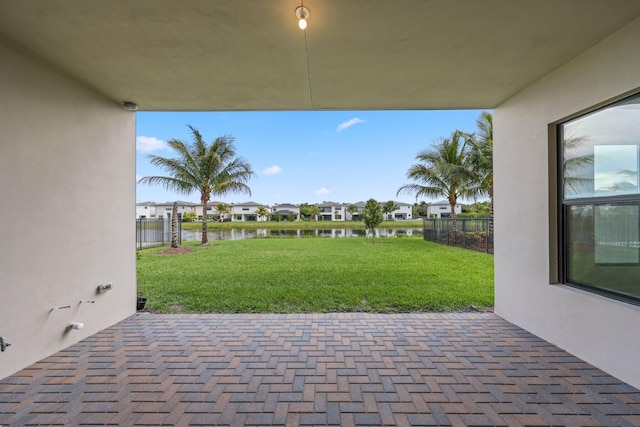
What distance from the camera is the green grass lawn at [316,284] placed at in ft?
13.7

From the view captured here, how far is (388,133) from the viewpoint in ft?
69.3

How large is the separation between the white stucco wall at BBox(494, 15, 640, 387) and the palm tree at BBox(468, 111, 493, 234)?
7125mm

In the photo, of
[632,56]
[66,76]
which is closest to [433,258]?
[632,56]

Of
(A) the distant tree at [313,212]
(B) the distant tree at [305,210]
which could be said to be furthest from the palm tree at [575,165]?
(B) the distant tree at [305,210]

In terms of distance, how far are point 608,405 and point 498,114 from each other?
3.25 metres

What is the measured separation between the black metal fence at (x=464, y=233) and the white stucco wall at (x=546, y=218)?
7.07 m

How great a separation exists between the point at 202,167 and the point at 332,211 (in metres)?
44.4

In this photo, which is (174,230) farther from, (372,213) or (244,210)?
(244,210)

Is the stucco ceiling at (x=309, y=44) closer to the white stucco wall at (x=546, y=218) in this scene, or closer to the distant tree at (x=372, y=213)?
the white stucco wall at (x=546, y=218)

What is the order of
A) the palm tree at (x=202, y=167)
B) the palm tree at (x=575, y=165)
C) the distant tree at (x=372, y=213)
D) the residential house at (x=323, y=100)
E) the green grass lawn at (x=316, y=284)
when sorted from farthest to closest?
the distant tree at (x=372, y=213) → the palm tree at (x=202, y=167) → the green grass lawn at (x=316, y=284) → the palm tree at (x=575, y=165) → the residential house at (x=323, y=100)

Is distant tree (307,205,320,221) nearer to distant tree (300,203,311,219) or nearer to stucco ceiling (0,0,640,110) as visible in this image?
distant tree (300,203,311,219)

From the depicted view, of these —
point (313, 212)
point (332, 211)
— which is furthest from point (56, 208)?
point (332, 211)

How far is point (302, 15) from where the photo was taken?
193cm

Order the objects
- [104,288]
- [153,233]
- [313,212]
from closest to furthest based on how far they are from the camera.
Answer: [104,288] → [153,233] → [313,212]
